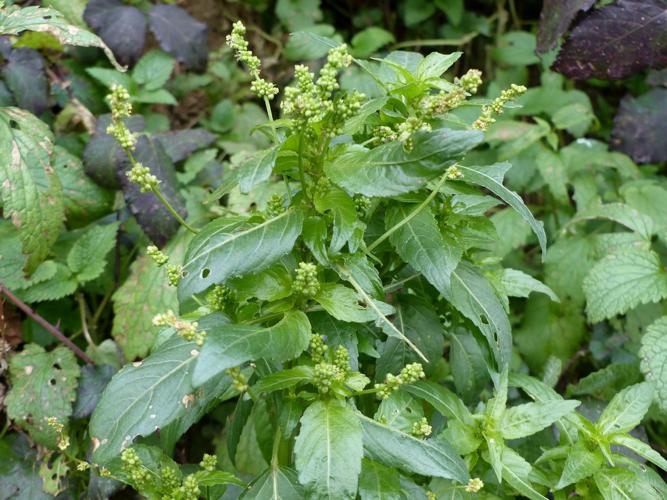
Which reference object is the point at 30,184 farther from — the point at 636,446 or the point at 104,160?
the point at 636,446

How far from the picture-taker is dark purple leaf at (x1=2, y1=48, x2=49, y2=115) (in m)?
2.14

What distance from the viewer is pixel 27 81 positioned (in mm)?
2152

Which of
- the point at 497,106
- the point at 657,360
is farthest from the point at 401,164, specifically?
the point at 657,360

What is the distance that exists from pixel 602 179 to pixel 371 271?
1.75 metres

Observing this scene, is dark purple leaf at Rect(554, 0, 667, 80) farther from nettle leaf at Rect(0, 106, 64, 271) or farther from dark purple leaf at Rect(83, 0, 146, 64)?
nettle leaf at Rect(0, 106, 64, 271)

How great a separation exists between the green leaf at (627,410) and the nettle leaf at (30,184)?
1.50m

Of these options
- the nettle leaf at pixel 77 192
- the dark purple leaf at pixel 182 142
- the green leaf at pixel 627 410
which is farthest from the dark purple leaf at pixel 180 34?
the green leaf at pixel 627 410

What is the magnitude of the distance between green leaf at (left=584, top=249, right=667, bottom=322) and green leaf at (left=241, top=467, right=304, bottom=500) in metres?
1.07

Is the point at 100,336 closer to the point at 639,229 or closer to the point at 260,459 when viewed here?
the point at 260,459

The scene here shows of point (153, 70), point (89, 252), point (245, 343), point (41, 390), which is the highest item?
point (245, 343)

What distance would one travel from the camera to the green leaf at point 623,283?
1.83 metres

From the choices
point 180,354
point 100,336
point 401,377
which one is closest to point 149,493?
point 180,354

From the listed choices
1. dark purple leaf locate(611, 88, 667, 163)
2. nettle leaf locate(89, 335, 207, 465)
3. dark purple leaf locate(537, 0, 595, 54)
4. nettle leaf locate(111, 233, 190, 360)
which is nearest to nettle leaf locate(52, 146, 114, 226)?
nettle leaf locate(111, 233, 190, 360)

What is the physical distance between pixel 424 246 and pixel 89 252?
1.23 m
